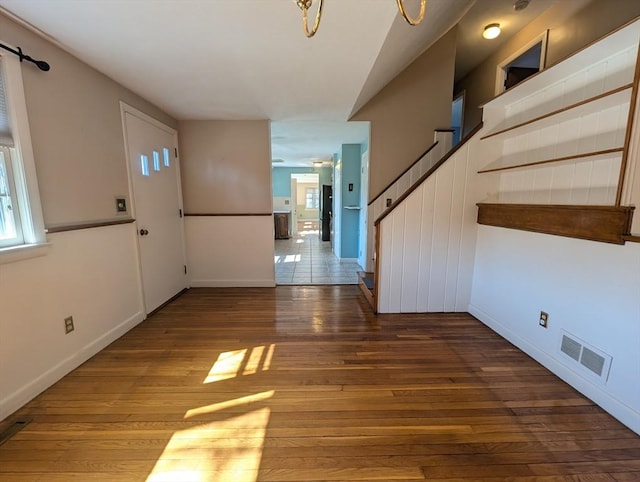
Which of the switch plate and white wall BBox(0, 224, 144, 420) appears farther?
the switch plate

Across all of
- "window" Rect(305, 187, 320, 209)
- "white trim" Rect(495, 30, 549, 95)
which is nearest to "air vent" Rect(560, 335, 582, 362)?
"white trim" Rect(495, 30, 549, 95)

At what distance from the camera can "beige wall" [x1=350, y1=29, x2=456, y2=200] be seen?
3.57 meters

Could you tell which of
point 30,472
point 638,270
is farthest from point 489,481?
point 30,472

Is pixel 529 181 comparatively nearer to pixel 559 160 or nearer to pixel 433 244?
pixel 559 160

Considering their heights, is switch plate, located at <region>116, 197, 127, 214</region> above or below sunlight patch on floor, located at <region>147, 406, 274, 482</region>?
above

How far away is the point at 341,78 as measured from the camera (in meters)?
2.40

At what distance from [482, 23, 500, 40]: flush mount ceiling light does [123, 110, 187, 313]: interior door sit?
4.28 m

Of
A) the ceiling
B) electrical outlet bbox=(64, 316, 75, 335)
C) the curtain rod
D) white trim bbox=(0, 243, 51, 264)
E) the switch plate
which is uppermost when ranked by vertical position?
the ceiling

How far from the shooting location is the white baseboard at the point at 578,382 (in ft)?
4.72

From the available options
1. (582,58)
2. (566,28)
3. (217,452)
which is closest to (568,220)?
(582,58)

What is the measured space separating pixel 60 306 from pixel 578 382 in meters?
3.48

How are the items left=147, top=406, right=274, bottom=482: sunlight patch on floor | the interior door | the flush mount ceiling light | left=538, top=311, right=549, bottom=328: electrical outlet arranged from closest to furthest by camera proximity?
left=147, top=406, right=274, bottom=482: sunlight patch on floor, left=538, top=311, right=549, bottom=328: electrical outlet, the interior door, the flush mount ceiling light

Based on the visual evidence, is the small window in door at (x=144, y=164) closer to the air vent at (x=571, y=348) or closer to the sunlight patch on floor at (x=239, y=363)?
the sunlight patch on floor at (x=239, y=363)

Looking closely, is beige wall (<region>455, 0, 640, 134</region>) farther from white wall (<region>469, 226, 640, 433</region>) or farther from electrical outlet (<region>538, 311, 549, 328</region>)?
electrical outlet (<region>538, 311, 549, 328</region>)
